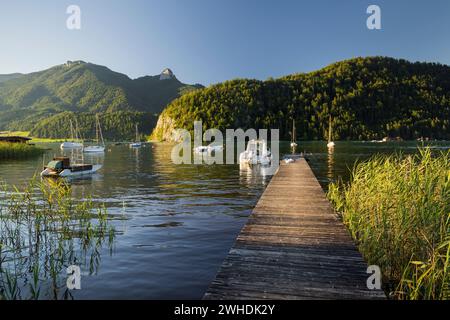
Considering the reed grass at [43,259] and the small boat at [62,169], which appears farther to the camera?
the small boat at [62,169]

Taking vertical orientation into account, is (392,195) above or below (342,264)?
above

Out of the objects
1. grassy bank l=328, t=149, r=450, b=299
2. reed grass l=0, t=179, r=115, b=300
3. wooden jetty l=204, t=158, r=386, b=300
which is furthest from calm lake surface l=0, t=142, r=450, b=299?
grassy bank l=328, t=149, r=450, b=299

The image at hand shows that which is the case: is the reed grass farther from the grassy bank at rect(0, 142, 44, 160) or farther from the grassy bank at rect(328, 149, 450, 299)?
the grassy bank at rect(0, 142, 44, 160)

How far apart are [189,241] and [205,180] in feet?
69.8

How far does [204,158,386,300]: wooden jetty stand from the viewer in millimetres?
7191

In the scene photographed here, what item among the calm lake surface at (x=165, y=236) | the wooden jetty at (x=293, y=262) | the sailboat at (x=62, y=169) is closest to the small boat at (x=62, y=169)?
the sailboat at (x=62, y=169)

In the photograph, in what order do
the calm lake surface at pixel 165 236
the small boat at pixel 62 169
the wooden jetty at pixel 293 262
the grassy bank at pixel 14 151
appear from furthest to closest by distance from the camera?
1. the grassy bank at pixel 14 151
2. the small boat at pixel 62 169
3. the calm lake surface at pixel 165 236
4. the wooden jetty at pixel 293 262

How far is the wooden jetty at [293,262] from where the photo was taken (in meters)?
7.19

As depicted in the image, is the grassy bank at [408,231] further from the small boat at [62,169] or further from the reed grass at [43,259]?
the small boat at [62,169]

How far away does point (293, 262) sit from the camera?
29.1ft

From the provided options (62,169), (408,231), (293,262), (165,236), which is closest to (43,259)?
(165,236)

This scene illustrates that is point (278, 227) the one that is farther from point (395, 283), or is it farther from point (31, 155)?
point (31, 155)

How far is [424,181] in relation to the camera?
36.0ft
